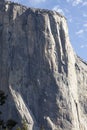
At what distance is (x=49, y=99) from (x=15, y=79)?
6.49 metres

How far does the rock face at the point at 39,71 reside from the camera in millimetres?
82125

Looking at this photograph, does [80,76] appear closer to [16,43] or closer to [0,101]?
[16,43]

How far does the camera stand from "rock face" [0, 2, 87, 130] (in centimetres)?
8212

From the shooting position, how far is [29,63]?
8644cm

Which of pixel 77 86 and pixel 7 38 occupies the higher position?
pixel 7 38

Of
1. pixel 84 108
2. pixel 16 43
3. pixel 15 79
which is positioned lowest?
pixel 84 108

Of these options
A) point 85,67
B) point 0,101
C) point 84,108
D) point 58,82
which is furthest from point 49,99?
point 0,101

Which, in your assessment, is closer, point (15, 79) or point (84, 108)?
point (15, 79)

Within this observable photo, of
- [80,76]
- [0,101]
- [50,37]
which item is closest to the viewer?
[0,101]

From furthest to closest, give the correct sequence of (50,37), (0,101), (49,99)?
(50,37) → (49,99) → (0,101)

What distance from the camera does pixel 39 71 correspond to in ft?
281

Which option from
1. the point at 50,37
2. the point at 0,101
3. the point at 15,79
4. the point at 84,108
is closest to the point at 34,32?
the point at 50,37

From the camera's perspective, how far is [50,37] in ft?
292

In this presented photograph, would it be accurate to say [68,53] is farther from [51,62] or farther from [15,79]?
[15,79]
